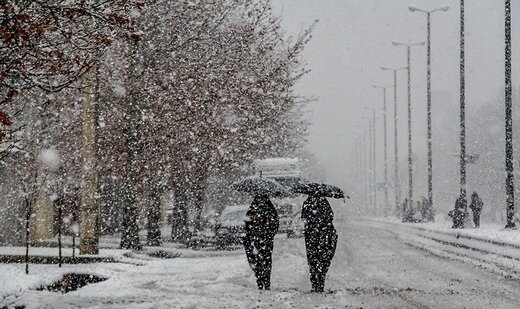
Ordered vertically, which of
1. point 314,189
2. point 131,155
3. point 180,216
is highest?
point 131,155

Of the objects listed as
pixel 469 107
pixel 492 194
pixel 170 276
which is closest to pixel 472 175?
pixel 492 194

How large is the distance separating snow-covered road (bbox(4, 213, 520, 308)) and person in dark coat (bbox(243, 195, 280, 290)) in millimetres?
479

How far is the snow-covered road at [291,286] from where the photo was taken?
10695mm

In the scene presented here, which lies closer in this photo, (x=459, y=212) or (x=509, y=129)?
(x=509, y=129)

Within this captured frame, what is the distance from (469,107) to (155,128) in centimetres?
8501

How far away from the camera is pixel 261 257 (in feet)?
42.6

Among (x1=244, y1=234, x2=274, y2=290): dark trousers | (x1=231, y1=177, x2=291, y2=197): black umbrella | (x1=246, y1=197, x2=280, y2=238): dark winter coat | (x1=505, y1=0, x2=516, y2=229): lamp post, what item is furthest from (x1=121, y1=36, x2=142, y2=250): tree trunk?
(x1=505, y1=0, x2=516, y2=229): lamp post

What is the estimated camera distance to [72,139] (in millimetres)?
26109

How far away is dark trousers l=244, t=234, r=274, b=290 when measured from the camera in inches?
510

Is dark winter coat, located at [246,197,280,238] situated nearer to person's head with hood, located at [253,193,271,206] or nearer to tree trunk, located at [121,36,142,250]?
person's head with hood, located at [253,193,271,206]

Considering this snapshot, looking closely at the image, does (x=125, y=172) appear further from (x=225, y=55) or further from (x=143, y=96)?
(x=225, y=55)

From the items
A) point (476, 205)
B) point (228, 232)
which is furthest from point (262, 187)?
point (476, 205)

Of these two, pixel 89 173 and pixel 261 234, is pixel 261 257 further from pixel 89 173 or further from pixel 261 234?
pixel 89 173

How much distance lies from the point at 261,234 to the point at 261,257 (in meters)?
0.46
